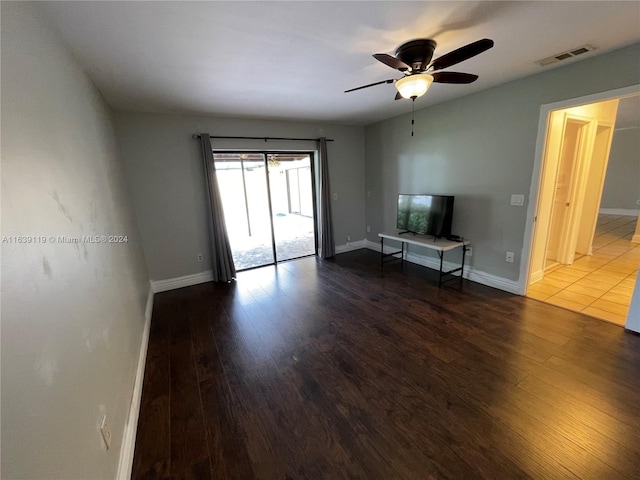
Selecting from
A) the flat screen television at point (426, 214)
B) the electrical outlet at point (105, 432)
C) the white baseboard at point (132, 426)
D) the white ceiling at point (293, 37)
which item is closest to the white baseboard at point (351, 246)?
the flat screen television at point (426, 214)

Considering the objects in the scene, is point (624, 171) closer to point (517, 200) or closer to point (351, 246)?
point (517, 200)

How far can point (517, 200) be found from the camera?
3.08 meters

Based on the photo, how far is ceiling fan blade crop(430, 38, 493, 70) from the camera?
58.9 inches

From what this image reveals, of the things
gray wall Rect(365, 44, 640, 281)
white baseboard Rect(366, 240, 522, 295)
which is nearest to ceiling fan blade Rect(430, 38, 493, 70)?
gray wall Rect(365, 44, 640, 281)

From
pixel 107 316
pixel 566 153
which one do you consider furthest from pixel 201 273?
pixel 566 153

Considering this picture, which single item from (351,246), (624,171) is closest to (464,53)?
(351,246)

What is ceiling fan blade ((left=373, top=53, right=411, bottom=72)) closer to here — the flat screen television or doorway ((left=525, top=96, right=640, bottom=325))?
doorway ((left=525, top=96, right=640, bottom=325))

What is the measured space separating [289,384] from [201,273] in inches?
107

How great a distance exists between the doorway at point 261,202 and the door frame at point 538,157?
3196mm

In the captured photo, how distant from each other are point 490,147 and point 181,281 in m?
4.58

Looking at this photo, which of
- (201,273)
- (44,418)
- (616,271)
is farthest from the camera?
(201,273)

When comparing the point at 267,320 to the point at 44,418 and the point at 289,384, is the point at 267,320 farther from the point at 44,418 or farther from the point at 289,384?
the point at 44,418

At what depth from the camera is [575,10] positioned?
163cm

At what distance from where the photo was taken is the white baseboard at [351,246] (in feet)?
17.4
